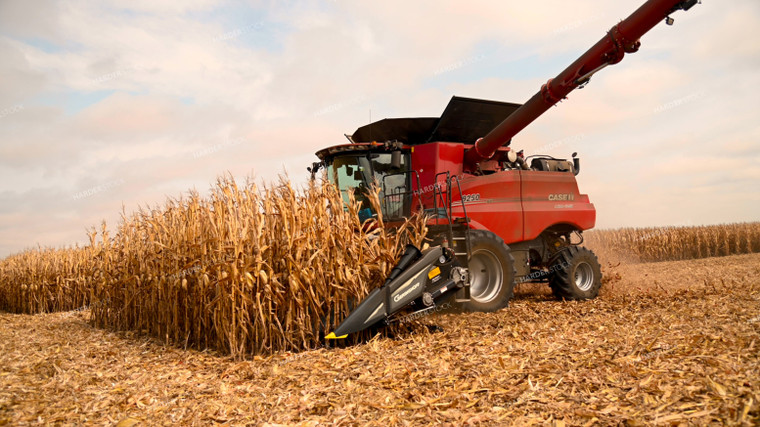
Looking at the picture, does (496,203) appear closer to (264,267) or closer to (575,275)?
(575,275)

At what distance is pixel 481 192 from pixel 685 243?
62.5 feet

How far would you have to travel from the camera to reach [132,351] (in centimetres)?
573

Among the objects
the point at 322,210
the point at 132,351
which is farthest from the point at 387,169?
the point at 132,351

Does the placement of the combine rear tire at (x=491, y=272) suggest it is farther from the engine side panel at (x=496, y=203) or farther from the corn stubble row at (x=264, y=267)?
the corn stubble row at (x=264, y=267)

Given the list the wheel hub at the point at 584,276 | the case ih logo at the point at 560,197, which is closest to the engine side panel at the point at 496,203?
the case ih logo at the point at 560,197

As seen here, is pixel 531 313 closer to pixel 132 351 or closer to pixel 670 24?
pixel 670 24

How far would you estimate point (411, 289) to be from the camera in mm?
5418

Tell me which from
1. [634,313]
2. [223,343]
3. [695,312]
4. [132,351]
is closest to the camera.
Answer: [223,343]

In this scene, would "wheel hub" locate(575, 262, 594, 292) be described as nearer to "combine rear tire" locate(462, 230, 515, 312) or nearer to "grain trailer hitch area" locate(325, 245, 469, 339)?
"combine rear tire" locate(462, 230, 515, 312)

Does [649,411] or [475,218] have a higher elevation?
[475,218]

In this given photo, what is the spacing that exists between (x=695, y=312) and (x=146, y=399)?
6168mm

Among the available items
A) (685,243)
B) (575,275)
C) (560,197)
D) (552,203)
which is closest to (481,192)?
(552,203)

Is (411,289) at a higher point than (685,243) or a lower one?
higher

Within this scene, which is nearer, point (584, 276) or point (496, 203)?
point (496, 203)
